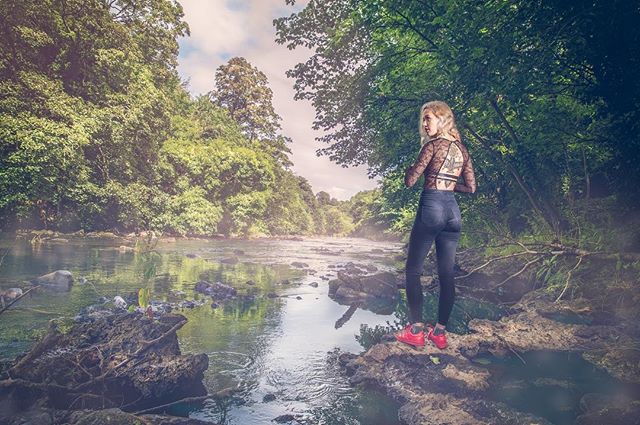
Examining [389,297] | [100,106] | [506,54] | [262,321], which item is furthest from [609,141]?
[100,106]

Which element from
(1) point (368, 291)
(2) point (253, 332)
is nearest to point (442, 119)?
(2) point (253, 332)

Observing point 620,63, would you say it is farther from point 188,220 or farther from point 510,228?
point 188,220

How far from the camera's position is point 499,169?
38.1 ft

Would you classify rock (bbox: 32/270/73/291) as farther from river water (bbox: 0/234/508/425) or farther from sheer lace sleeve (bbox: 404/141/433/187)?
sheer lace sleeve (bbox: 404/141/433/187)

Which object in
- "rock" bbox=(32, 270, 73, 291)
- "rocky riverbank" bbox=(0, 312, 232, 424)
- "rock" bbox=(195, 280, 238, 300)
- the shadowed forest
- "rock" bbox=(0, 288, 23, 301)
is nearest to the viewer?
"rocky riverbank" bbox=(0, 312, 232, 424)

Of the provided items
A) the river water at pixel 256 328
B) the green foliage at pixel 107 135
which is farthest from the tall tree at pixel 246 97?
the river water at pixel 256 328

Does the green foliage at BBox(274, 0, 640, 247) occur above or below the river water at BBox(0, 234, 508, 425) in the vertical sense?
above

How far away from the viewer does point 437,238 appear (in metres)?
3.98

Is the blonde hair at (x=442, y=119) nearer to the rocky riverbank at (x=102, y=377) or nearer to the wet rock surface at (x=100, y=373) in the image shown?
the rocky riverbank at (x=102, y=377)

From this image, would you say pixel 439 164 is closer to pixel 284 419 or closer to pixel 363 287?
pixel 284 419

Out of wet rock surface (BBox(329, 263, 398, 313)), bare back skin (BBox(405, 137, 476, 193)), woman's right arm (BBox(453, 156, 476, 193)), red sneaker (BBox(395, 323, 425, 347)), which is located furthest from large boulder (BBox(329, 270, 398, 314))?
bare back skin (BBox(405, 137, 476, 193))

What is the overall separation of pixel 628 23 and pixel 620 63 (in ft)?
2.16

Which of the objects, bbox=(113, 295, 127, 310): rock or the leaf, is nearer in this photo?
the leaf

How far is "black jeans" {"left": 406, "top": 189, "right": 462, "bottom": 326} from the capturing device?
12.4ft
